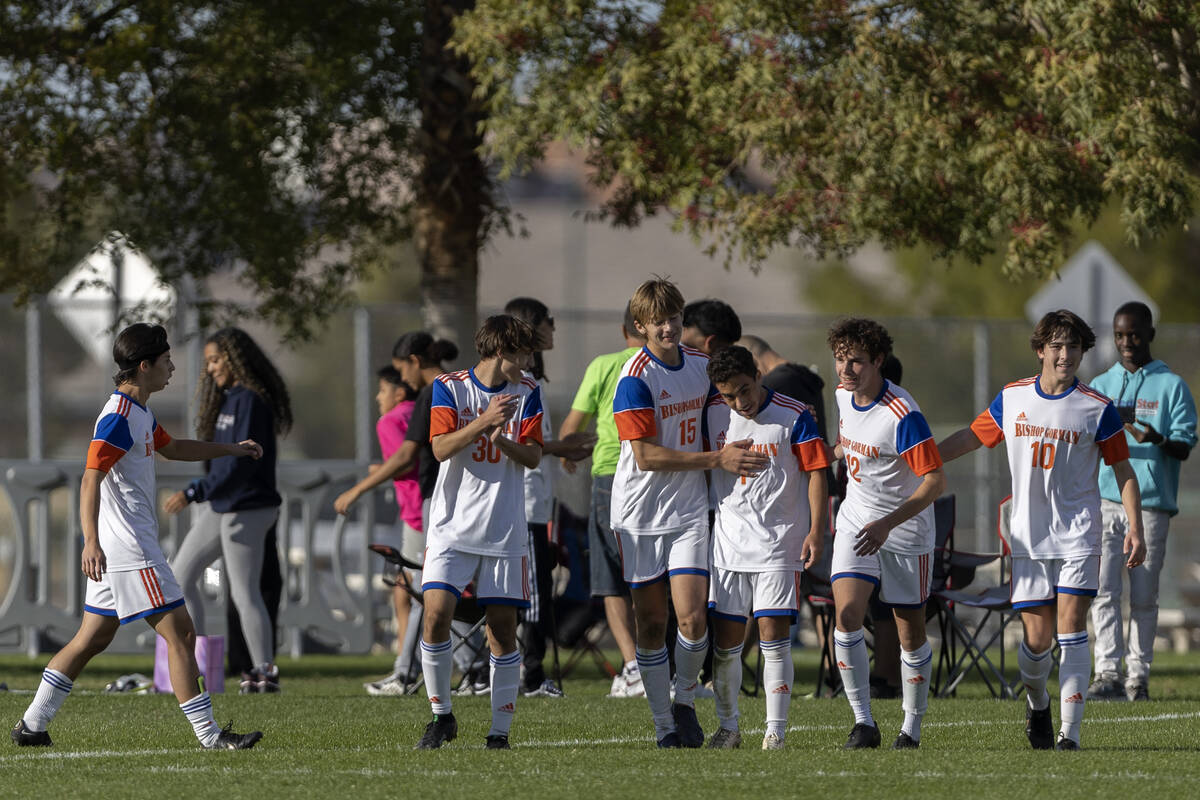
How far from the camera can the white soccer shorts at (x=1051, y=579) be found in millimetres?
8031

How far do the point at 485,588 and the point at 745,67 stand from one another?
551 cm

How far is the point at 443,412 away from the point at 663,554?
111 centimetres

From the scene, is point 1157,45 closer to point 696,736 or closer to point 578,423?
point 578,423

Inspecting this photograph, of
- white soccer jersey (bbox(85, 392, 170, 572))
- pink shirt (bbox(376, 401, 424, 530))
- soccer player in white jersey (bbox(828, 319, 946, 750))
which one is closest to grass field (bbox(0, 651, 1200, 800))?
soccer player in white jersey (bbox(828, 319, 946, 750))

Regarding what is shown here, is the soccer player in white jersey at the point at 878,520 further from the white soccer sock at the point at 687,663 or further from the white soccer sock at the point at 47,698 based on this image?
the white soccer sock at the point at 47,698

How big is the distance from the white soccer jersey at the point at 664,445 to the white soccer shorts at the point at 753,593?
0.29 metres

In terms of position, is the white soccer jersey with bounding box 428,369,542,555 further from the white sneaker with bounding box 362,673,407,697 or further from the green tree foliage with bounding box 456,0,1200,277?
the green tree foliage with bounding box 456,0,1200,277

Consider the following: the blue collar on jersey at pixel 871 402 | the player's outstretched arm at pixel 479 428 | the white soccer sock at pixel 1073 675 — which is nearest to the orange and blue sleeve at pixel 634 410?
the player's outstretched arm at pixel 479 428

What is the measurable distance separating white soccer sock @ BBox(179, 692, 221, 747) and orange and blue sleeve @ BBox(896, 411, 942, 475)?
3.11 metres

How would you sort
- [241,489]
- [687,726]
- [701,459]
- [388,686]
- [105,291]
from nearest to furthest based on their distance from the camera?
[701,459], [687,726], [241,489], [388,686], [105,291]

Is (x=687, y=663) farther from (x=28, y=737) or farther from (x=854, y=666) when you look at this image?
(x=28, y=737)

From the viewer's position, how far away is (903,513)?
7.98 metres

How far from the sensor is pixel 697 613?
812 cm

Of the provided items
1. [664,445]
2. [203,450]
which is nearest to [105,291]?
[203,450]
